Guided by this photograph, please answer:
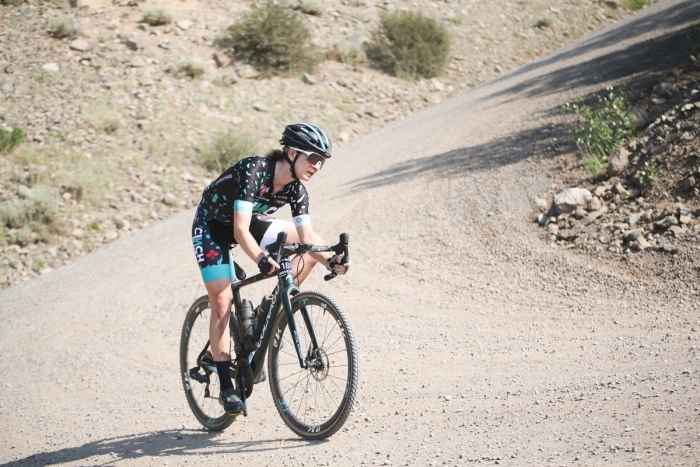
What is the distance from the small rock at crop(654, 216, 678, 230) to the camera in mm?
7531

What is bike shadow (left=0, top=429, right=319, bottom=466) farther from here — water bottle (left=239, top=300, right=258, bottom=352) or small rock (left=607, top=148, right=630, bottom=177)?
small rock (left=607, top=148, right=630, bottom=177)

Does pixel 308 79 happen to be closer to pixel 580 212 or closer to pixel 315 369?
pixel 580 212

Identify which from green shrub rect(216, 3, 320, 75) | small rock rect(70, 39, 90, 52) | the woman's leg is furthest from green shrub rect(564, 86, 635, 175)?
small rock rect(70, 39, 90, 52)

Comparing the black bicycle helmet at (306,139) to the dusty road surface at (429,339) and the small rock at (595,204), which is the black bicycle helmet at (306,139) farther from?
the small rock at (595,204)

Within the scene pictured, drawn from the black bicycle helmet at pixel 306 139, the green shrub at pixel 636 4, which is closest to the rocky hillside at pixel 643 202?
the black bicycle helmet at pixel 306 139

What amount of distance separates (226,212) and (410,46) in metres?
20.4

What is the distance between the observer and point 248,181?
4.44 metres

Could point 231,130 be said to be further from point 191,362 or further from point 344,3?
point 191,362

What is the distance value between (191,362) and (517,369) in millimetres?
2661

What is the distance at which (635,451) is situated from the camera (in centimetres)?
353

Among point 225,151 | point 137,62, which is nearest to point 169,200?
point 225,151

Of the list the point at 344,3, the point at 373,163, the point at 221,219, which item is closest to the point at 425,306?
the point at 221,219

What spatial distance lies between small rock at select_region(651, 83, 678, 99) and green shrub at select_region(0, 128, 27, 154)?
563 inches

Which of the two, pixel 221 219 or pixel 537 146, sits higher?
pixel 537 146
